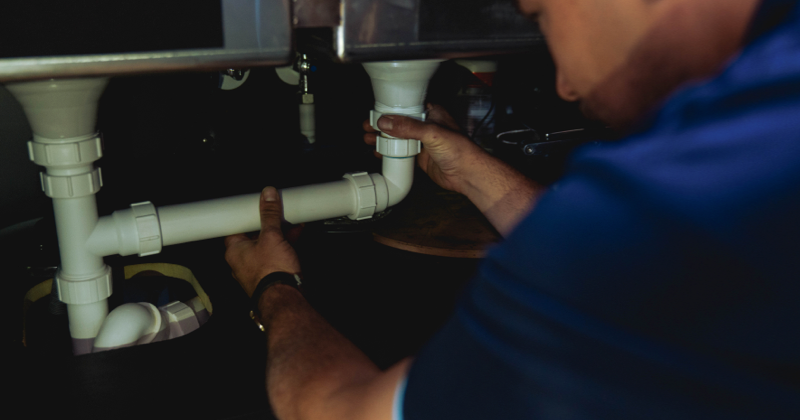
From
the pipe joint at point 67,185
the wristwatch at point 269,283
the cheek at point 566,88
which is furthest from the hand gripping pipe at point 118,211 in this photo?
the cheek at point 566,88

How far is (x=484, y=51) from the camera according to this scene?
24.0 inches

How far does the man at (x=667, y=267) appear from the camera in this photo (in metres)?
0.23

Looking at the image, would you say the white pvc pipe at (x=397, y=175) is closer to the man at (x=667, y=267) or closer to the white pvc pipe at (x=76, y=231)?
the white pvc pipe at (x=76, y=231)

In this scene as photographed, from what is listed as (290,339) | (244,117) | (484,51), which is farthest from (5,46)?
(244,117)

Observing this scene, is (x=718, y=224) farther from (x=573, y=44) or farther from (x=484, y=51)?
(x=484, y=51)

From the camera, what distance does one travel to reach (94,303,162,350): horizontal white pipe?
60 centimetres

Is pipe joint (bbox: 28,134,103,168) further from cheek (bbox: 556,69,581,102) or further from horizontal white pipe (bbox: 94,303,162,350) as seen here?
cheek (bbox: 556,69,581,102)

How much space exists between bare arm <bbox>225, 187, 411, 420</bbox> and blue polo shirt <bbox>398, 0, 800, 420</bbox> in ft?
0.42

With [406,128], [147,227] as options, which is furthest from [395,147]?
[147,227]

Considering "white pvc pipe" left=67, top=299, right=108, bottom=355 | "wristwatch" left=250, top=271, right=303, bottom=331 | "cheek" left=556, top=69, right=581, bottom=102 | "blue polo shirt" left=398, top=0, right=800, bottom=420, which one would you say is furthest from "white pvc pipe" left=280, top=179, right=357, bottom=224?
"blue polo shirt" left=398, top=0, right=800, bottom=420

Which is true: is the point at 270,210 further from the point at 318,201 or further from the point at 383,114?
the point at 383,114

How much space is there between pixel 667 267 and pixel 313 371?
31 centimetres

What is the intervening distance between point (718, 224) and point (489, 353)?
12 cm

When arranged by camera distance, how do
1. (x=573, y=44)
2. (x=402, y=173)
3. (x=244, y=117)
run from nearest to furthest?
(x=573, y=44), (x=402, y=173), (x=244, y=117)
